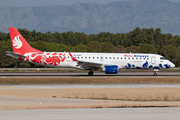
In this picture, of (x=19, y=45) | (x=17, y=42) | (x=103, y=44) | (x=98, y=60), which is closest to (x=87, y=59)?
(x=98, y=60)

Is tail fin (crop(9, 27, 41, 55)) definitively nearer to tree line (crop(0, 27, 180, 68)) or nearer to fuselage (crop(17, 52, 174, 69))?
fuselage (crop(17, 52, 174, 69))

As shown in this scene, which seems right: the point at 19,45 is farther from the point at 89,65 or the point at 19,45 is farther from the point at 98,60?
the point at 98,60

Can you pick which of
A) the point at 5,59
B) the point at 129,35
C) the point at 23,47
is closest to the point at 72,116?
the point at 23,47

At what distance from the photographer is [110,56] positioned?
3912 centimetres

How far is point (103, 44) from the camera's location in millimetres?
109750

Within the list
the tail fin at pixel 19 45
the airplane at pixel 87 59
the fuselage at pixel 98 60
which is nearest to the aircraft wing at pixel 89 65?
the airplane at pixel 87 59

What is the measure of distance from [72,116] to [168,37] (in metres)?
170

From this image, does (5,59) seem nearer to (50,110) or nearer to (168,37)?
(50,110)

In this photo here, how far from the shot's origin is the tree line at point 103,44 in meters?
81.8

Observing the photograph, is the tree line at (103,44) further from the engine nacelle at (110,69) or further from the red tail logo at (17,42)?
the engine nacelle at (110,69)

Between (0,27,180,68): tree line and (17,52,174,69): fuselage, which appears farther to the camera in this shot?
(0,27,180,68): tree line

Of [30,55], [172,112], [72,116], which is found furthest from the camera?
[30,55]

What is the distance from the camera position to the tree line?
81769 mm

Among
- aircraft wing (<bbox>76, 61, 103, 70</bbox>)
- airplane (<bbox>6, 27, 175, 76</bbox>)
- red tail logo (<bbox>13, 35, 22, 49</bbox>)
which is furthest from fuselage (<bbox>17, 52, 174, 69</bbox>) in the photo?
red tail logo (<bbox>13, 35, 22, 49</bbox>)
